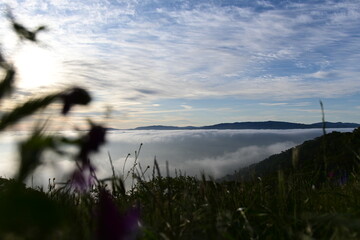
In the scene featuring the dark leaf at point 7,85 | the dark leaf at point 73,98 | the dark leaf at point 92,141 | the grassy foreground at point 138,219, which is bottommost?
the grassy foreground at point 138,219

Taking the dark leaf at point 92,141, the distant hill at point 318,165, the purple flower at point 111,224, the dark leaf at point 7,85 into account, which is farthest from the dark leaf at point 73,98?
the distant hill at point 318,165

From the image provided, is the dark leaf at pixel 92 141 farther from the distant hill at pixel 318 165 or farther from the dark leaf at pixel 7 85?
the distant hill at pixel 318 165

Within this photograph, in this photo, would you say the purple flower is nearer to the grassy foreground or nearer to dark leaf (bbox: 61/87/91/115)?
the grassy foreground

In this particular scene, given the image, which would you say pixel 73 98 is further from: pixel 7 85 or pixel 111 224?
pixel 111 224

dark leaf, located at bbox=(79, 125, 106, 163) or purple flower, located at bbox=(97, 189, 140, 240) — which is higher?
dark leaf, located at bbox=(79, 125, 106, 163)

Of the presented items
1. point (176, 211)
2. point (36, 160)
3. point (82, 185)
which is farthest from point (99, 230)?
point (176, 211)

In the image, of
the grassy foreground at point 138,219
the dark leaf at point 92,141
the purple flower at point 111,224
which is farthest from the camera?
the dark leaf at point 92,141

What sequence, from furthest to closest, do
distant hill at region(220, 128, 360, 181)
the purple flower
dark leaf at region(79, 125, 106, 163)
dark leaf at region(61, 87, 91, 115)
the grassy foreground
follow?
1. distant hill at region(220, 128, 360, 181)
2. dark leaf at region(61, 87, 91, 115)
3. dark leaf at region(79, 125, 106, 163)
4. the purple flower
5. the grassy foreground

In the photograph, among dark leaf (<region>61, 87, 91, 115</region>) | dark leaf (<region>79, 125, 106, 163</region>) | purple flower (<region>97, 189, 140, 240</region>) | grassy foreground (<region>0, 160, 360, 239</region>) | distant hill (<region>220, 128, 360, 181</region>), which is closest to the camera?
grassy foreground (<region>0, 160, 360, 239</region>)

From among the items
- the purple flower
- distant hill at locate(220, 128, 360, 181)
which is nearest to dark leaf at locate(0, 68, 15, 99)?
the purple flower

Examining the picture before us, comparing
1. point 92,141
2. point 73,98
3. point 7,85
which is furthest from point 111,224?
point 7,85

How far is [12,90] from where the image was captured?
1297 millimetres

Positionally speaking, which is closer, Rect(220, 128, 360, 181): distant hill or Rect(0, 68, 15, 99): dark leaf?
Rect(0, 68, 15, 99): dark leaf

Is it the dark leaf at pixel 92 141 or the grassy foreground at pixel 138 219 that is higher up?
the dark leaf at pixel 92 141
